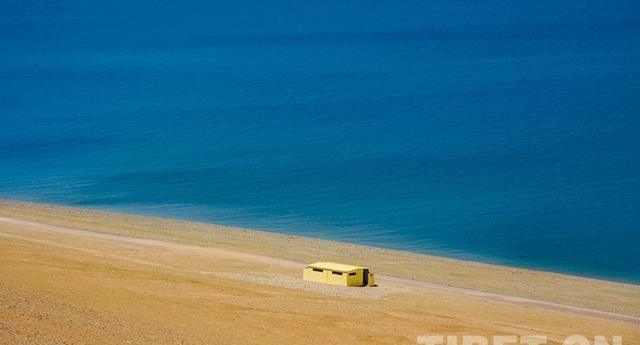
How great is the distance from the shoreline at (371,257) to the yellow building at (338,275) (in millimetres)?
4261

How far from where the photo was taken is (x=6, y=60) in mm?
125688

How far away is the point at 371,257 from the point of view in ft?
137

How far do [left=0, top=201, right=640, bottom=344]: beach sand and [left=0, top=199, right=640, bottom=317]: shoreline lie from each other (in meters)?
0.08

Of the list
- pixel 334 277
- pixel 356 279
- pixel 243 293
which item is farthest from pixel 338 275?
pixel 243 293

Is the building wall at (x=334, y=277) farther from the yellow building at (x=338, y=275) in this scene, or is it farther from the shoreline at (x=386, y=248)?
the shoreline at (x=386, y=248)

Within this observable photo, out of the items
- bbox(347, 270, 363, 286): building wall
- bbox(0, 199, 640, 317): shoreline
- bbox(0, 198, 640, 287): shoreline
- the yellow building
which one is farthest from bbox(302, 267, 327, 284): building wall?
bbox(0, 198, 640, 287): shoreline

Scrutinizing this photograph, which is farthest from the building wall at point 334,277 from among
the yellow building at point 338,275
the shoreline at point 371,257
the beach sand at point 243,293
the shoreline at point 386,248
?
the shoreline at point 386,248

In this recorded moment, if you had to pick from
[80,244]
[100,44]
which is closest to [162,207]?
[80,244]

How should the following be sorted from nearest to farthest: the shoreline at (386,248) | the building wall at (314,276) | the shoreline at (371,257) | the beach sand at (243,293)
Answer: the beach sand at (243,293) → the building wall at (314,276) → the shoreline at (371,257) → the shoreline at (386,248)

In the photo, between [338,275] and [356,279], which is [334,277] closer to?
[338,275]

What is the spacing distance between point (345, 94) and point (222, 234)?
156 feet

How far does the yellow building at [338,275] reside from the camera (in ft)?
110

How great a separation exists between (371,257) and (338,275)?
8416 millimetres

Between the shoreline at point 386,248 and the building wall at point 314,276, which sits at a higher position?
the shoreline at point 386,248
